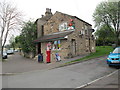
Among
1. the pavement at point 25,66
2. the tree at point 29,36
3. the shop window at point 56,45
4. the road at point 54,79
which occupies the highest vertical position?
the tree at point 29,36

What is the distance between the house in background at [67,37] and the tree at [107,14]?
18.4 feet

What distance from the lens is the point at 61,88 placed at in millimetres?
4777

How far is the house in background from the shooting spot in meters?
13.9

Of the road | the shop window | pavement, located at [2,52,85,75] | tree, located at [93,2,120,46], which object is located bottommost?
pavement, located at [2,52,85,75]

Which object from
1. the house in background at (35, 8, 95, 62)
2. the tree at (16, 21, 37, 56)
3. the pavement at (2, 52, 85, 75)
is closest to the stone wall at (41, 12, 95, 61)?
the house in background at (35, 8, 95, 62)

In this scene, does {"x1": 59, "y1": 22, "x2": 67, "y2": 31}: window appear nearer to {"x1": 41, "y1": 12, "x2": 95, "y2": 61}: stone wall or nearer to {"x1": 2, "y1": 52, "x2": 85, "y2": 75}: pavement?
{"x1": 41, "y1": 12, "x2": 95, "y2": 61}: stone wall

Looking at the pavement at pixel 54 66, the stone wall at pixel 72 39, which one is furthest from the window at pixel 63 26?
the pavement at pixel 54 66

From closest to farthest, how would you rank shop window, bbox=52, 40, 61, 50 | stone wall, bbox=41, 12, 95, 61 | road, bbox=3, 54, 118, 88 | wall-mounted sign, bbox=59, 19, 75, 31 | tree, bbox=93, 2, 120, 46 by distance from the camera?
road, bbox=3, 54, 118, 88 → stone wall, bbox=41, 12, 95, 61 → shop window, bbox=52, 40, 61, 50 → wall-mounted sign, bbox=59, 19, 75, 31 → tree, bbox=93, 2, 120, 46

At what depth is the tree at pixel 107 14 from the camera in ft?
67.4

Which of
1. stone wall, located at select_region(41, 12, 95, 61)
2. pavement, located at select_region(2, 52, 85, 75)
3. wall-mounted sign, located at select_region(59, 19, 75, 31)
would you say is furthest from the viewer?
wall-mounted sign, located at select_region(59, 19, 75, 31)

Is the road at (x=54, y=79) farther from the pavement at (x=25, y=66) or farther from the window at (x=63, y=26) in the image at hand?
the window at (x=63, y=26)

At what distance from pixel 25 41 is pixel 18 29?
3.70 metres

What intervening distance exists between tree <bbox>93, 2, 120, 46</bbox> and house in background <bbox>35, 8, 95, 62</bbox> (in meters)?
5.59

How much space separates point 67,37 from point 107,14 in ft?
48.8
